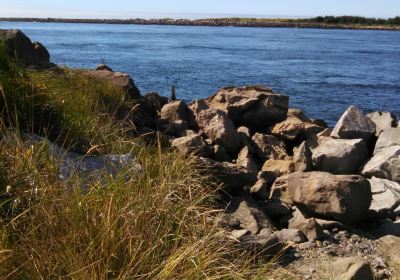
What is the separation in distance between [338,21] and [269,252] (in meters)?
129

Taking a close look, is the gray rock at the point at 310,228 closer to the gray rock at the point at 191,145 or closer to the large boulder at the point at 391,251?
the large boulder at the point at 391,251

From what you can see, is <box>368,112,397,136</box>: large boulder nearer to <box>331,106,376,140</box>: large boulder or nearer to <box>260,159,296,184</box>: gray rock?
<box>331,106,376,140</box>: large boulder

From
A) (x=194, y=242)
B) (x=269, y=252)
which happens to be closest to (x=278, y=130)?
(x=269, y=252)

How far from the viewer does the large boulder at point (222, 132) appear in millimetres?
11172

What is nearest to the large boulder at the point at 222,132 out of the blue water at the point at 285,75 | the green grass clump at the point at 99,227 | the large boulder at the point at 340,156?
the large boulder at the point at 340,156

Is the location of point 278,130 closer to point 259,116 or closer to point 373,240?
point 259,116

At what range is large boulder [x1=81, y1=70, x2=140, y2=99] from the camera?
1085 centimetres

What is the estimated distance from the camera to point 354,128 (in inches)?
492

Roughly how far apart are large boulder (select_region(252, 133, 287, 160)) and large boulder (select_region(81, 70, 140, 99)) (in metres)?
2.66

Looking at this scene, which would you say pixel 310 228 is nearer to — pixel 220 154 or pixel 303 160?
pixel 303 160

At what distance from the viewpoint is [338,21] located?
129 m

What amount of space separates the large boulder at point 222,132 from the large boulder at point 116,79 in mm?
1585

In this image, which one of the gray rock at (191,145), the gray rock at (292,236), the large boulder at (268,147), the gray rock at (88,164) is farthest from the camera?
the large boulder at (268,147)

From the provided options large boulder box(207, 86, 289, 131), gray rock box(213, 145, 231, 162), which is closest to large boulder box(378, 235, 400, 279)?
gray rock box(213, 145, 231, 162)
